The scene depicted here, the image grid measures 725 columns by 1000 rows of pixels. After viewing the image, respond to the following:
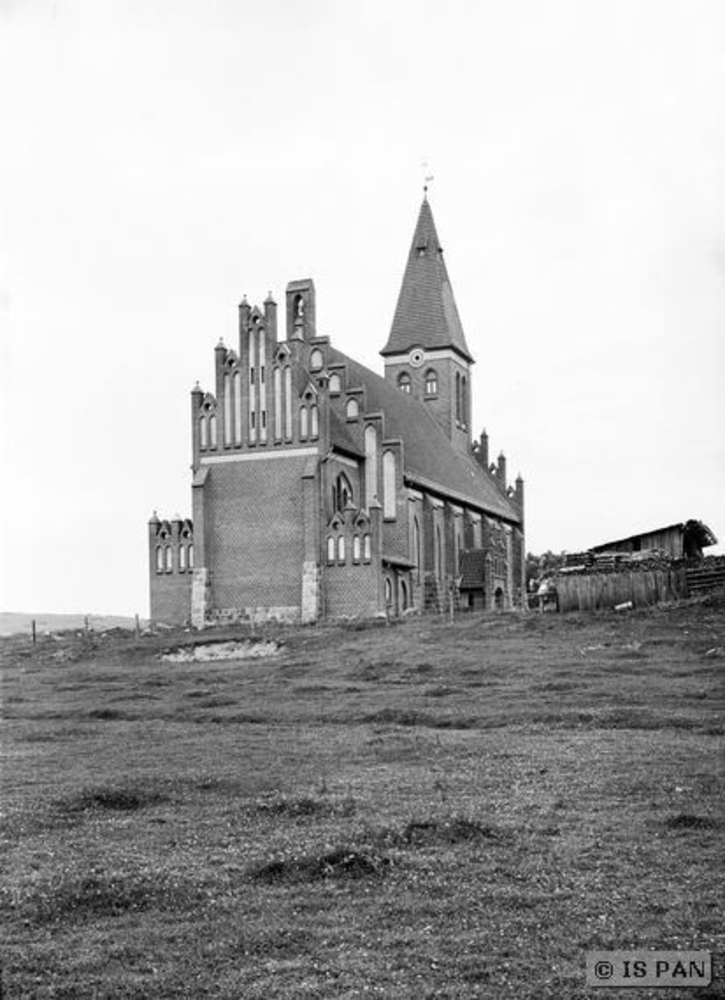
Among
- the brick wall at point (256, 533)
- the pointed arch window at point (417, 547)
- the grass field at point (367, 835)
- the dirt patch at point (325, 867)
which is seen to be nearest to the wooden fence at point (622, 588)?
the grass field at point (367, 835)

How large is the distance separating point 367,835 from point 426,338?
72.5 m

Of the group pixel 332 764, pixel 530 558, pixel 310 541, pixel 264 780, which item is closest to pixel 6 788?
pixel 264 780

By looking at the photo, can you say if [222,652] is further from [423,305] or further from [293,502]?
[423,305]

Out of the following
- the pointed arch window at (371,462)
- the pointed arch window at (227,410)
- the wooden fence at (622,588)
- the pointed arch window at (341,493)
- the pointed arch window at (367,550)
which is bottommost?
the wooden fence at (622,588)

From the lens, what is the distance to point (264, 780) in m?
20.0

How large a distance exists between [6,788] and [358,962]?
1066 centimetres

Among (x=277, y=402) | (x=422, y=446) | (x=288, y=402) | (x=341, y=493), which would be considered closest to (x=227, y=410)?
(x=277, y=402)

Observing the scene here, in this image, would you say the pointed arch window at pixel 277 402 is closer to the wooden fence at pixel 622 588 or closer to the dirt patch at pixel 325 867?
the wooden fence at pixel 622 588

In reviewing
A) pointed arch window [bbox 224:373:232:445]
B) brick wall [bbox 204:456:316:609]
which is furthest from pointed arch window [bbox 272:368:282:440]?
pointed arch window [bbox 224:373:232:445]

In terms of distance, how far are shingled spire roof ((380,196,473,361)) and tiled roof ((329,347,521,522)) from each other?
15.8ft

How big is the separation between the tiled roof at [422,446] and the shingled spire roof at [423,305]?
4.83 m

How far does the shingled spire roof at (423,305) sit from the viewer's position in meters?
86.4

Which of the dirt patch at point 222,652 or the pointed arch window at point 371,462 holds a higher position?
the pointed arch window at point 371,462

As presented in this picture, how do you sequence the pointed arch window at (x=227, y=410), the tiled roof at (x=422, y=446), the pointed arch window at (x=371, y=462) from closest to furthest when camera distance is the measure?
the pointed arch window at (x=227, y=410) → the pointed arch window at (x=371, y=462) → the tiled roof at (x=422, y=446)
